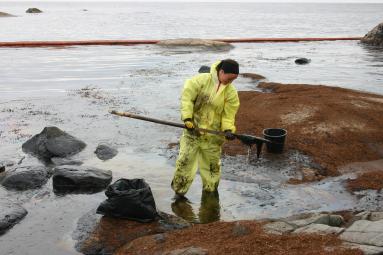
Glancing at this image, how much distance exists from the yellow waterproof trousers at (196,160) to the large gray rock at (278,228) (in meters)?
1.58

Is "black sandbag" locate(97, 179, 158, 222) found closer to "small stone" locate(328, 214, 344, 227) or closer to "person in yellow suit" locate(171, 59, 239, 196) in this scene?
"person in yellow suit" locate(171, 59, 239, 196)

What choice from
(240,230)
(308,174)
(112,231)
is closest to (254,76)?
(308,174)

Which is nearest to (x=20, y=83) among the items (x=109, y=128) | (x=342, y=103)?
(x=109, y=128)

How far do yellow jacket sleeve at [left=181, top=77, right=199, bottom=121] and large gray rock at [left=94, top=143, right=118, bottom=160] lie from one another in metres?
2.94

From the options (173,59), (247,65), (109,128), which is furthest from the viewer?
(173,59)

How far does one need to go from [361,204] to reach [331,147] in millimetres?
2387

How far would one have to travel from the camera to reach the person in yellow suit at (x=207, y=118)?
5.83 metres

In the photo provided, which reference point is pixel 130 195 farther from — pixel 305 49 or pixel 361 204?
pixel 305 49

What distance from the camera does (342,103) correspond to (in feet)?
34.3

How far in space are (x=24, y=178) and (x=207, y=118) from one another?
3.18m

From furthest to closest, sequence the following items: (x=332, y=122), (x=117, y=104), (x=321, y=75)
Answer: (x=321, y=75) → (x=117, y=104) → (x=332, y=122)

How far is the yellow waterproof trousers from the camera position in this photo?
6.16 m

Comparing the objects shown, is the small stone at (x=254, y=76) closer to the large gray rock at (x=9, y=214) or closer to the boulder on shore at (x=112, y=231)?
the boulder on shore at (x=112, y=231)

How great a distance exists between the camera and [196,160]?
6301 millimetres
